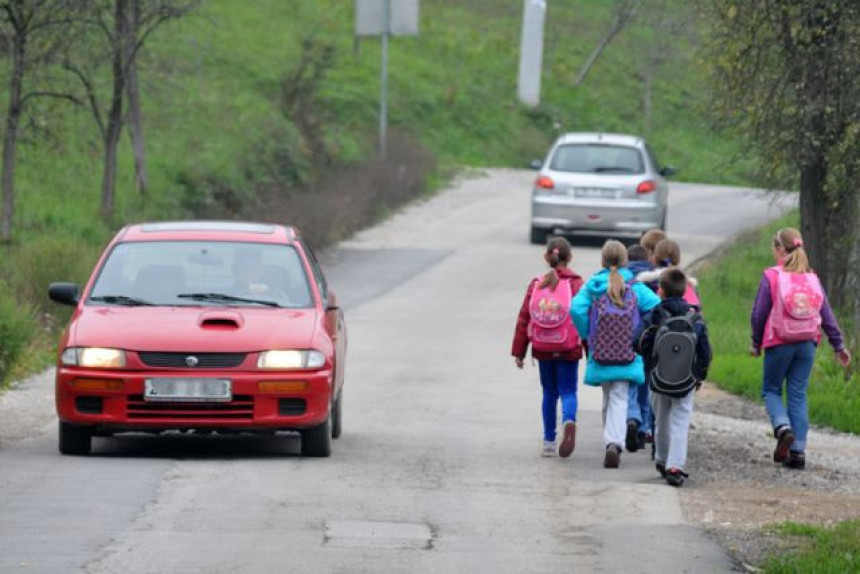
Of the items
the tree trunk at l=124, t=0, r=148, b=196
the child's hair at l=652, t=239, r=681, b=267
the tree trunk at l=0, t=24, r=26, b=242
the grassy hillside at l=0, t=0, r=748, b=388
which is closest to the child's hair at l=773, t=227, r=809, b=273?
the child's hair at l=652, t=239, r=681, b=267

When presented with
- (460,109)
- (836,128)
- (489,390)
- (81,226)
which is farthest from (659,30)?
(489,390)

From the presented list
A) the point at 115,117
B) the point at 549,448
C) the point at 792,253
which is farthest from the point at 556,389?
the point at 115,117

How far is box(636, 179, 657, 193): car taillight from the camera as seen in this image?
94.9 ft

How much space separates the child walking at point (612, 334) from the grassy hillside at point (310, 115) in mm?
6460

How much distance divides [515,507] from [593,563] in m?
1.62

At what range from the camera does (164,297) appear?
39.7ft

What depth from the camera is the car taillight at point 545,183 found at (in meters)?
29.1

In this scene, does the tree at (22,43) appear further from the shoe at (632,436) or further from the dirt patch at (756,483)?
the shoe at (632,436)

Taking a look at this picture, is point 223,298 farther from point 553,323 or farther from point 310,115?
point 310,115

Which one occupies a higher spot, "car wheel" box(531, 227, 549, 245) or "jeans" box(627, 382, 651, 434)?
"jeans" box(627, 382, 651, 434)

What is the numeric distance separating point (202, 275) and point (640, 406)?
3.18m

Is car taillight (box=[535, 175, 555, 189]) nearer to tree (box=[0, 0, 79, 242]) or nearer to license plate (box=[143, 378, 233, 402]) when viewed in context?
tree (box=[0, 0, 79, 242])

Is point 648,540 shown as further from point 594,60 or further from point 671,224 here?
point 594,60

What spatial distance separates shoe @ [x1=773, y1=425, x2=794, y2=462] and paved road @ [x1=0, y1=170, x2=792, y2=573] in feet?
2.90
